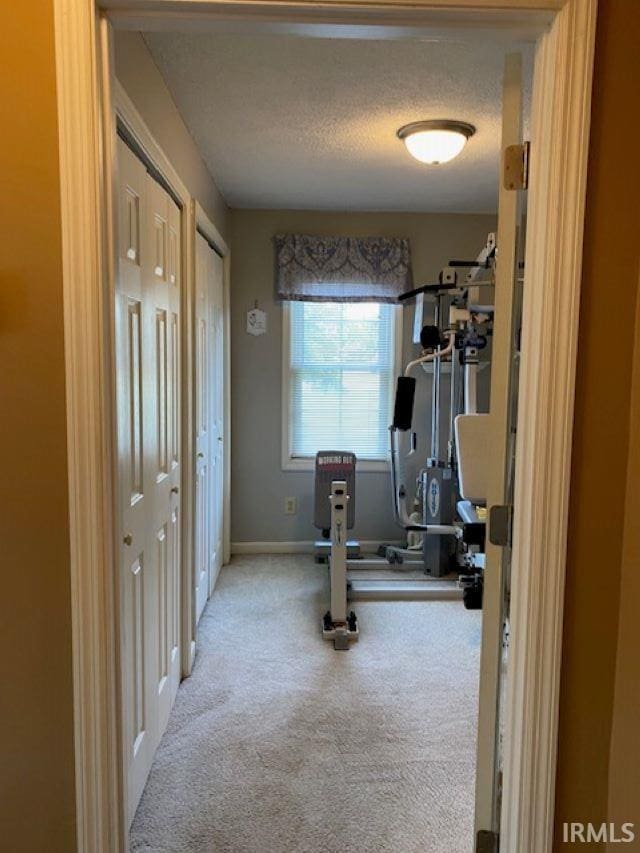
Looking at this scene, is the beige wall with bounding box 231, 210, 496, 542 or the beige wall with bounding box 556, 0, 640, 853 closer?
the beige wall with bounding box 556, 0, 640, 853

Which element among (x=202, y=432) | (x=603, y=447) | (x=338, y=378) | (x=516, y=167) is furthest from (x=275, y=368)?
(x=603, y=447)

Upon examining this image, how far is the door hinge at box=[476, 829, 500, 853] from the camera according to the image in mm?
1453

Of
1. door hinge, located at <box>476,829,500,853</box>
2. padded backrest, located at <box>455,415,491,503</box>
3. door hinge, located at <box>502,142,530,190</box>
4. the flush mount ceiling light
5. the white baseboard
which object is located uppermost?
the flush mount ceiling light

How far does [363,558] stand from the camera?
4457mm

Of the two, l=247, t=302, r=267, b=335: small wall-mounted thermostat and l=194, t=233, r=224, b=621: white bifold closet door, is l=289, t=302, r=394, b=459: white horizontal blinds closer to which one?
l=247, t=302, r=267, b=335: small wall-mounted thermostat

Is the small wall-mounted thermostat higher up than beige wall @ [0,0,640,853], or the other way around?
the small wall-mounted thermostat

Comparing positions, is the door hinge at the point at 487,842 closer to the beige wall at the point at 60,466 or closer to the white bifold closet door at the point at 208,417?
the beige wall at the point at 60,466

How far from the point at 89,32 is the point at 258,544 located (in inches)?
151

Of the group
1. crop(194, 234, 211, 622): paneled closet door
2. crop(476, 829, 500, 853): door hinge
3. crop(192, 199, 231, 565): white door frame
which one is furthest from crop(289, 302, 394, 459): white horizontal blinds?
crop(476, 829, 500, 853): door hinge

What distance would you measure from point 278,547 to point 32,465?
3.53 m

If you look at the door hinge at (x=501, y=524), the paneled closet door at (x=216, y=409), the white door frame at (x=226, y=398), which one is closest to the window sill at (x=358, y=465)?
the white door frame at (x=226, y=398)

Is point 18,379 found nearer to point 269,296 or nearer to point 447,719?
point 447,719

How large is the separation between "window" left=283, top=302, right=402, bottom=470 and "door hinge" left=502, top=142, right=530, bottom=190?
10.4ft

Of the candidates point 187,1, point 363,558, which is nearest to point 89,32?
point 187,1
